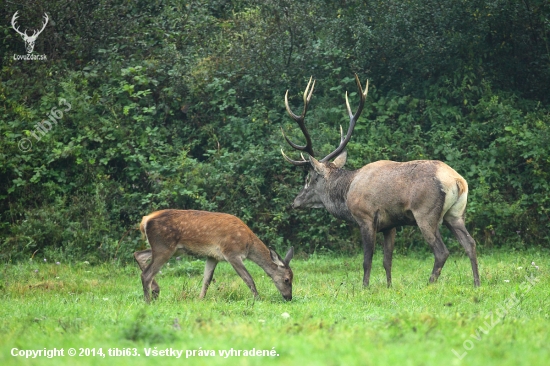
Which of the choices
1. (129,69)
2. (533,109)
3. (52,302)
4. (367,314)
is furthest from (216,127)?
(367,314)

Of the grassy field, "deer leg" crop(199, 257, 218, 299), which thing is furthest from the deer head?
"deer leg" crop(199, 257, 218, 299)

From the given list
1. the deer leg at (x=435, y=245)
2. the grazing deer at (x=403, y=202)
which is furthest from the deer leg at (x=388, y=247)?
the deer leg at (x=435, y=245)

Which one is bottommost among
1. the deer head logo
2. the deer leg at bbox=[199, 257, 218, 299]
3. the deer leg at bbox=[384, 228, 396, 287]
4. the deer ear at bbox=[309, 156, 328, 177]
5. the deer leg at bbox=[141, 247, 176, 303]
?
the deer leg at bbox=[384, 228, 396, 287]

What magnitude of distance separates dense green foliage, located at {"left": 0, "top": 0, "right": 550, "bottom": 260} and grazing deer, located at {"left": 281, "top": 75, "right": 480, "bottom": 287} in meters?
2.85

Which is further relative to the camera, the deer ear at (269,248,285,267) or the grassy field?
the deer ear at (269,248,285,267)

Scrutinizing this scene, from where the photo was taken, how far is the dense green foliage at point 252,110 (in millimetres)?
15164

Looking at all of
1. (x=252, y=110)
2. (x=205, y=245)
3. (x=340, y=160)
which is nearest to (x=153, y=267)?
(x=205, y=245)

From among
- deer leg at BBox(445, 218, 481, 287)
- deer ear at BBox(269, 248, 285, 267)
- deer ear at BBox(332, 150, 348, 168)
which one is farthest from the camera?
deer ear at BBox(332, 150, 348, 168)

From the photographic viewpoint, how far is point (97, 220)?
14797 millimetres

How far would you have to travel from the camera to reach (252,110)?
17.2 metres

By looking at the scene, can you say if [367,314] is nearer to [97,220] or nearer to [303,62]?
[97,220]

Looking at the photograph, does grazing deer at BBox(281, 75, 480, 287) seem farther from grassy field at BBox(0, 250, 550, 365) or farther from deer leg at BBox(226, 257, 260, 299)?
deer leg at BBox(226, 257, 260, 299)

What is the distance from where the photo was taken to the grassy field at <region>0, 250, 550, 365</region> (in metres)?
5.77

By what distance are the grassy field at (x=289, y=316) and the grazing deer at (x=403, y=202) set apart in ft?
1.72
